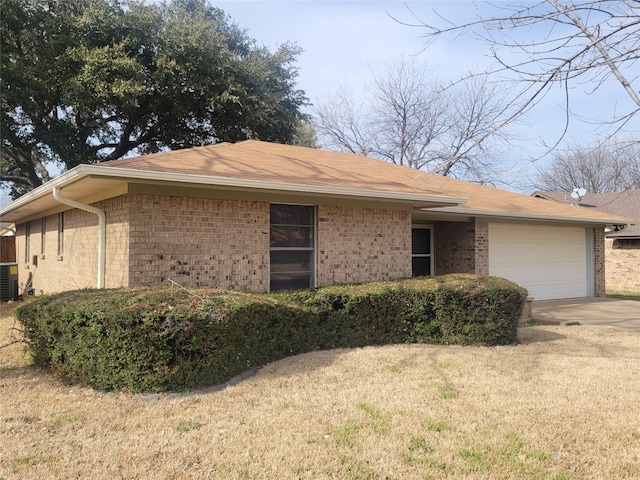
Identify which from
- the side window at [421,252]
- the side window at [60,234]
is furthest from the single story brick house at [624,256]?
the side window at [60,234]

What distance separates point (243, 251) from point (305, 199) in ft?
4.81

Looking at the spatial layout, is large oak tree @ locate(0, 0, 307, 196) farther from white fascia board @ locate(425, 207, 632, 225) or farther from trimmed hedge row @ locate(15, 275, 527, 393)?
trimmed hedge row @ locate(15, 275, 527, 393)

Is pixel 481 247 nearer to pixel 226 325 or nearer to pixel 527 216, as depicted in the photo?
pixel 527 216

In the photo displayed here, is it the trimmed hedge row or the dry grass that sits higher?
the trimmed hedge row

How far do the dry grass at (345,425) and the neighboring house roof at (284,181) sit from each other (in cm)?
250

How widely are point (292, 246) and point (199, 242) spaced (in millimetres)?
1762

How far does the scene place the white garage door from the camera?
45.6 ft

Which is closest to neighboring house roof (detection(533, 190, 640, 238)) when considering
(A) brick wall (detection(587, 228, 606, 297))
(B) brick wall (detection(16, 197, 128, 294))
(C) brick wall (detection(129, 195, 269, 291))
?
(A) brick wall (detection(587, 228, 606, 297))

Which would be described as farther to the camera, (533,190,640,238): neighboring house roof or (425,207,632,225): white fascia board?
(533,190,640,238): neighboring house roof

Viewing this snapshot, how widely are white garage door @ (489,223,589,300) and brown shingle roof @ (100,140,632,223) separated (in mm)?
695

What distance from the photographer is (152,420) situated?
445 cm

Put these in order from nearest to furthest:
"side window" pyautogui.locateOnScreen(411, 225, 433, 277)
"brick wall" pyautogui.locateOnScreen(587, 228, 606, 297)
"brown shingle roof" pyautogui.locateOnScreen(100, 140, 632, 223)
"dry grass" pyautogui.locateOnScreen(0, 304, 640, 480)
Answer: "dry grass" pyautogui.locateOnScreen(0, 304, 640, 480) → "brown shingle roof" pyautogui.locateOnScreen(100, 140, 632, 223) → "side window" pyautogui.locateOnScreen(411, 225, 433, 277) → "brick wall" pyautogui.locateOnScreen(587, 228, 606, 297)

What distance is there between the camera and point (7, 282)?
47.8 feet

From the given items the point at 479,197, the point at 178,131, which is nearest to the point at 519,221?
the point at 479,197
